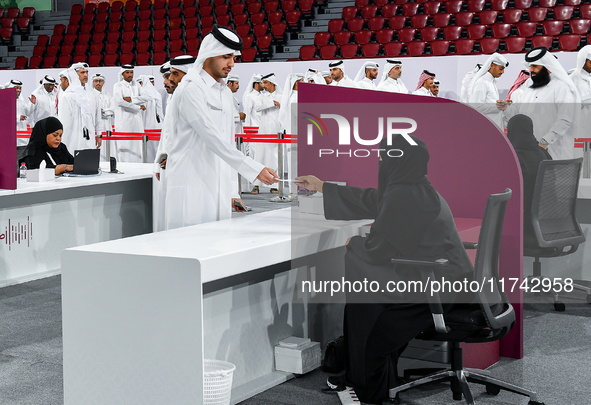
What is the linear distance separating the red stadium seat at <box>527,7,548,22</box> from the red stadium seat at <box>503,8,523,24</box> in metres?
0.16

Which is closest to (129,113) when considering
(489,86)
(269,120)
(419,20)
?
(269,120)

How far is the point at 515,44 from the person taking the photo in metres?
10.6

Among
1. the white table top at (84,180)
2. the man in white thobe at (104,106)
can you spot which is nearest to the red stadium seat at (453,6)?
the man in white thobe at (104,106)

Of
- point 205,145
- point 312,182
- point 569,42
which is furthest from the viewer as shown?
point 569,42

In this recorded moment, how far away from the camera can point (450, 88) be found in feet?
31.6

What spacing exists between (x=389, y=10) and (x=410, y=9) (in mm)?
384

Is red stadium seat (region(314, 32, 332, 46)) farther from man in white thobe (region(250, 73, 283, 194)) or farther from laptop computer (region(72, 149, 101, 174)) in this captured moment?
laptop computer (region(72, 149, 101, 174))

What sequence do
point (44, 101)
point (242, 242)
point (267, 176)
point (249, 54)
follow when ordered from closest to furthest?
point (242, 242) → point (267, 176) → point (44, 101) → point (249, 54)

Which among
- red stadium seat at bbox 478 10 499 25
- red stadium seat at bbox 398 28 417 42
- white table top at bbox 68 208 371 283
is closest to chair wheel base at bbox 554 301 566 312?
white table top at bbox 68 208 371 283

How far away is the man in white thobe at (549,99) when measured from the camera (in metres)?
6.77

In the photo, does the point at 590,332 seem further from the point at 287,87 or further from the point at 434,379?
the point at 287,87

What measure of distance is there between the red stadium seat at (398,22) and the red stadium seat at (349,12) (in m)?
1.02

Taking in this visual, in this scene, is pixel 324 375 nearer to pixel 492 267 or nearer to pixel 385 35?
pixel 492 267

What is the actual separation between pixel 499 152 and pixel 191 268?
5.56 feet
